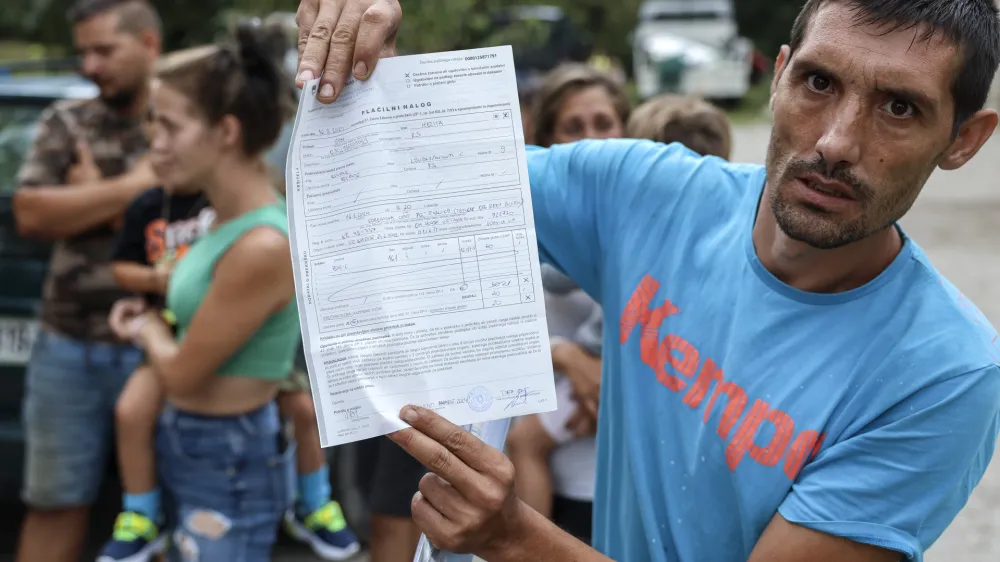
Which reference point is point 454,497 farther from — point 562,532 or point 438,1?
point 438,1

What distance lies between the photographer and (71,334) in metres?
3.82

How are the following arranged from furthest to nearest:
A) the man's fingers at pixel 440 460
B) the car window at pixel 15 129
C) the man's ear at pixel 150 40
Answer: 1. the car window at pixel 15 129
2. the man's ear at pixel 150 40
3. the man's fingers at pixel 440 460

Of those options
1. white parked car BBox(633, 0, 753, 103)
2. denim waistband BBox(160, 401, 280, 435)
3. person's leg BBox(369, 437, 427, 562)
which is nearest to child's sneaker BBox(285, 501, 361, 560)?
person's leg BBox(369, 437, 427, 562)

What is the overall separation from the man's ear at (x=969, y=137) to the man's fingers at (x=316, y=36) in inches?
39.1

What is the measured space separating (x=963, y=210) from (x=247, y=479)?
419 inches

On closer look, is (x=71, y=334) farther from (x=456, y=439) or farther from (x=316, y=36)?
(x=456, y=439)

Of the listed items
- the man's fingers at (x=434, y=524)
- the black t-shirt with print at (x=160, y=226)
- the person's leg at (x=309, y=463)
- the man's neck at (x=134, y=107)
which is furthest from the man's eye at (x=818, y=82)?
the man's neck at (x=134, y=107)

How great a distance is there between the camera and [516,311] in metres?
1.57

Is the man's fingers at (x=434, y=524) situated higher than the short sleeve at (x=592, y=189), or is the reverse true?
the short sleeve at (x=592, y=189)

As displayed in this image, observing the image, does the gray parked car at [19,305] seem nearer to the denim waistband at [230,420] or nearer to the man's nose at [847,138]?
the denim waistband at [230,420]

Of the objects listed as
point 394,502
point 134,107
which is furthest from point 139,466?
point 134,107

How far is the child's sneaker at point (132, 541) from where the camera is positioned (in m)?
3.29

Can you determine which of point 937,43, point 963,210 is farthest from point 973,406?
point 963,210

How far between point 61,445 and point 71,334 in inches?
14.9
